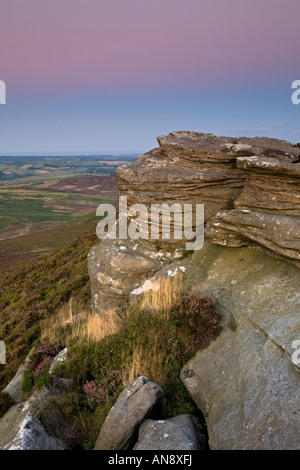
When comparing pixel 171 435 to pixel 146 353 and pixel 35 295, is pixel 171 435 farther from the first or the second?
pixel 35 295

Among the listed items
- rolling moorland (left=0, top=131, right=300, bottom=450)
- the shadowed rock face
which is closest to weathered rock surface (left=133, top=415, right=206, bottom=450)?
rolling moorland (left=0, top=131, right=300, bottom=450)

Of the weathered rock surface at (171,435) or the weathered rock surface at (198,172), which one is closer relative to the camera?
the weathered rock surface at (171,435)

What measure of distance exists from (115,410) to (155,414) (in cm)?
109

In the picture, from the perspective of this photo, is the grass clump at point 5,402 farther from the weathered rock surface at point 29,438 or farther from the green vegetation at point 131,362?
the weathered rock surface at point 29,438

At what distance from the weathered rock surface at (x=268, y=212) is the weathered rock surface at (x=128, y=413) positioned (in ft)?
22.0

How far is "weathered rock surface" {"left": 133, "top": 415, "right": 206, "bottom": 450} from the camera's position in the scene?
694 centimetres

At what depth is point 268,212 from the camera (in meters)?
12.3

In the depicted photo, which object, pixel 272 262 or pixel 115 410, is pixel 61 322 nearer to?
pixel 115 410

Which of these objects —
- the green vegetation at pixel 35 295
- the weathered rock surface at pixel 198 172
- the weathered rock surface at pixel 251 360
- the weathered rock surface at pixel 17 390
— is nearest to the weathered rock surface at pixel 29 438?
the weathered rock surface at pixel 251 360

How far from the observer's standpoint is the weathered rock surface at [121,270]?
1577 centimetres

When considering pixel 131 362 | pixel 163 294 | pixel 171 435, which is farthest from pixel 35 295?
pixel 171 435

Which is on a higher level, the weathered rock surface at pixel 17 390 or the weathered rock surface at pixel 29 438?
the weathered rock surface at pixel 29 438

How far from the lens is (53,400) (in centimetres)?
875

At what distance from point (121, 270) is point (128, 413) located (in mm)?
8508
